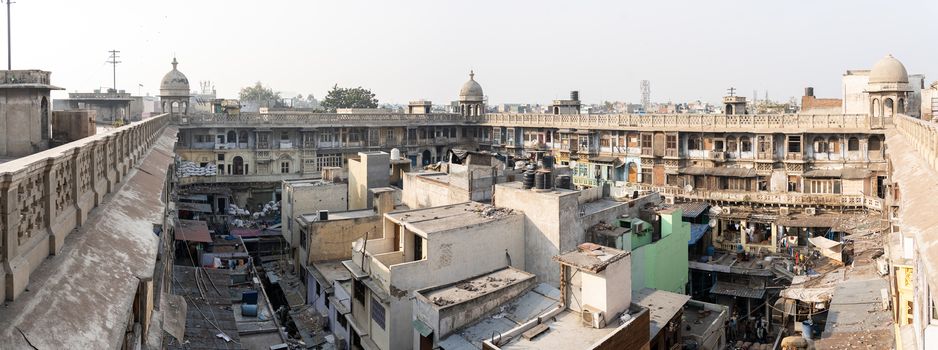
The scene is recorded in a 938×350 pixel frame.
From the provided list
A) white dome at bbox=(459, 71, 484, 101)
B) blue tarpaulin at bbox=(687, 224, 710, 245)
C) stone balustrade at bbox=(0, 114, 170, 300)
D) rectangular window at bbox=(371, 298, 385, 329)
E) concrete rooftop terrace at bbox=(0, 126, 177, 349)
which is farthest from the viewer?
white dome at bbox=(459, 71, 484, 101)

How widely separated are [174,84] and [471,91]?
25.2 meters

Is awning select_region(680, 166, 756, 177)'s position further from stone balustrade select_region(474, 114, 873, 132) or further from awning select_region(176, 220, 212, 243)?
awning select_region(176, 220, 212, 243)

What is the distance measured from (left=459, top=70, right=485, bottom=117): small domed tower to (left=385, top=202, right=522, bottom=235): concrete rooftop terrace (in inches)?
1497

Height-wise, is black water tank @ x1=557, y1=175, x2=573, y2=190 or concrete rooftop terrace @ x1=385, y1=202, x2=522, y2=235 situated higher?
black water tank @ x1=557, y1=175, x2=573, y2=190

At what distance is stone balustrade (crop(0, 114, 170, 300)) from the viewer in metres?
5.42

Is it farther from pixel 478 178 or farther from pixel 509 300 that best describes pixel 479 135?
pixel 509 300

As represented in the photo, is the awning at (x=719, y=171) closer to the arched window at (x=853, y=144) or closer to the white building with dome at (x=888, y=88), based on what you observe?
the arched window at (x=853, y=144)

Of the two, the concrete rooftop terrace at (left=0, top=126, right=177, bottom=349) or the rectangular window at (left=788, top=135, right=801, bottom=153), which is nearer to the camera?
the concrete rooftop terrace at (left=0, top=126, right=177, bottom=349)

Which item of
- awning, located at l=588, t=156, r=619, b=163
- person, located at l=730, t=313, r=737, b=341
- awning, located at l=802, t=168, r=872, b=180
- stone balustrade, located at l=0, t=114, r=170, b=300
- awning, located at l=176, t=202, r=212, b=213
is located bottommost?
person, located at l=730, t=313, r=737, b=341

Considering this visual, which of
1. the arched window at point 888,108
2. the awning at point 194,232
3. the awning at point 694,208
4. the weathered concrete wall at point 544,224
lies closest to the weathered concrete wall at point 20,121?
the awning at point 194,232

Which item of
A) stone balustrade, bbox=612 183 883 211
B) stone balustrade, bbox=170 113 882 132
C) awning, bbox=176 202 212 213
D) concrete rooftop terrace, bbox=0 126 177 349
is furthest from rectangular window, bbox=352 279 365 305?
stone balustrade, bbox=170 113 882 132

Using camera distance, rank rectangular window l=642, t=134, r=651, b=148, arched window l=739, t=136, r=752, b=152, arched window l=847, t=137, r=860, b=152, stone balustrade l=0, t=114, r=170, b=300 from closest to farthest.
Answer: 1. stone balustrade l=0, t=114, r=170, b=300
2. arched window l=847, t=137, r=860, b=152
3. arched window l=739, t=136, r=752, b=152
4. rectangular window l=642, t=134, r=651, b=148

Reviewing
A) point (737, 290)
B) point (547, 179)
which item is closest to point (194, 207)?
point (547, 179)

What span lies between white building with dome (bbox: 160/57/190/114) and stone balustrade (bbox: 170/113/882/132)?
7.49 feet
